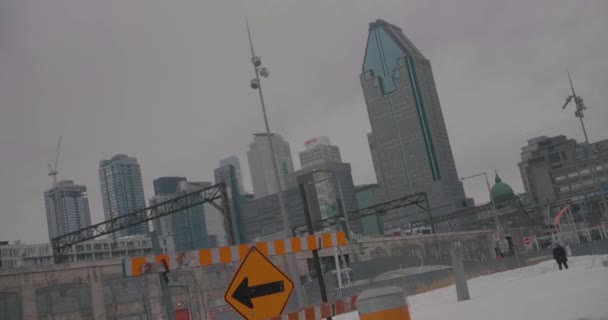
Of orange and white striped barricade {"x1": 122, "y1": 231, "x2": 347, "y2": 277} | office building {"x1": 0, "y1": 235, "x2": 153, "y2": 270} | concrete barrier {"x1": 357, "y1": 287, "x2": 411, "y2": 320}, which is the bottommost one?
concrete barrier {"x1": 357, "y1": 287, "x2": 411, "y2": 320}

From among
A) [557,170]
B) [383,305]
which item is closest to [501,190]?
[557,170]

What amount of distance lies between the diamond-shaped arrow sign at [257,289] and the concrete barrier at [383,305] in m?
1.79

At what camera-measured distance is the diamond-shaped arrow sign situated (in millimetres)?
8938

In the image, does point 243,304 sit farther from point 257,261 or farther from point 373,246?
point 373,246

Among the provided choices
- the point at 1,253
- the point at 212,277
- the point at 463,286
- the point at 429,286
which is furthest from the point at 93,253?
the point at 463,286

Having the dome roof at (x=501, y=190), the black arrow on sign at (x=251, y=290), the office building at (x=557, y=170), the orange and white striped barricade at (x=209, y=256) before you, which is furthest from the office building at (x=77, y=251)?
the black arrow on sign at (x=251, y=290)

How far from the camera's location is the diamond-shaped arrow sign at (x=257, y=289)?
29.3 feet

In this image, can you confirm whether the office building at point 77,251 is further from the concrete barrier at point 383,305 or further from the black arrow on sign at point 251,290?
the black arrow on sign at point 251,290

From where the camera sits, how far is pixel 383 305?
10172mm

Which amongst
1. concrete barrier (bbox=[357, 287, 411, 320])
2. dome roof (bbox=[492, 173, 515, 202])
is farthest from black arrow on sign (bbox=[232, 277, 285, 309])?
dome roof (bbox=[492, 173, 515, 202])

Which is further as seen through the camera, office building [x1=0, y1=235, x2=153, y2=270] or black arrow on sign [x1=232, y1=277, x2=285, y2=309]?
office building [x1=0, y1=235, x2=153, y2=270]

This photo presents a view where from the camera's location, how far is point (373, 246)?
71.8 metres

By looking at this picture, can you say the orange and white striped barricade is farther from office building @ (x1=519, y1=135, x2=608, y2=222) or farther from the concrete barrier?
office building @ (x1=519, y1=135, x2=608, y2=222)

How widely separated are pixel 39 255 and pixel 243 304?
160 m
